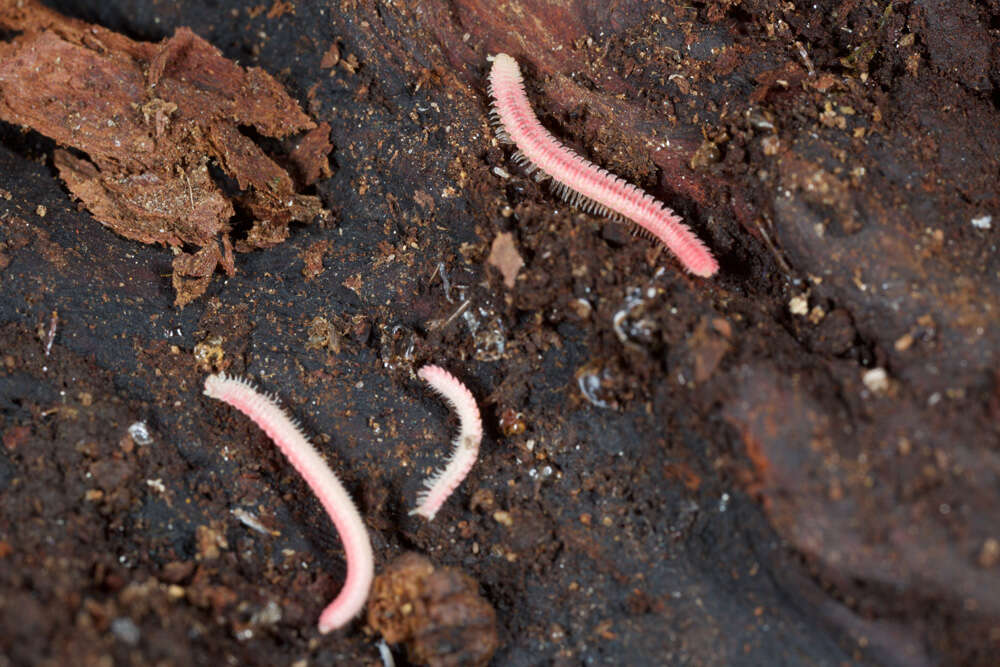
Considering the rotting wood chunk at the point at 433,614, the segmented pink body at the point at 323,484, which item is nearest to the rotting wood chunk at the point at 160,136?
the segmented pink body at the point at 323,484

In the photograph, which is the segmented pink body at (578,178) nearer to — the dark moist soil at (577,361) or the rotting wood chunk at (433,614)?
the dark moist soil at (577,361)

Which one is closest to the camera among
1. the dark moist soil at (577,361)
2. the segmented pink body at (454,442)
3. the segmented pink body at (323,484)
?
the dark moist soil at (577,361)

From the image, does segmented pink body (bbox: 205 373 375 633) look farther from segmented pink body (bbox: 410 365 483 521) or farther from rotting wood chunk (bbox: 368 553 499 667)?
segmented pink body (bbox: 410 365 483 521)

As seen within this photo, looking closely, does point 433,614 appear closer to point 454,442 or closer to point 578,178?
point 454,442

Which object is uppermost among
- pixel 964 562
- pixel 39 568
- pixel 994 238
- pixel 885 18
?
pixel 885 18

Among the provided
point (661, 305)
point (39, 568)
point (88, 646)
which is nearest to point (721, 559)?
point (661, 305)

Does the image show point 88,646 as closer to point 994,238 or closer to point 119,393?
point 119,393

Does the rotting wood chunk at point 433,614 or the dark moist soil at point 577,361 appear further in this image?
the rotting wood chunk at point 433,614

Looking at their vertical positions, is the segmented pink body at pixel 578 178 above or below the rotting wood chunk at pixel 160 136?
above
